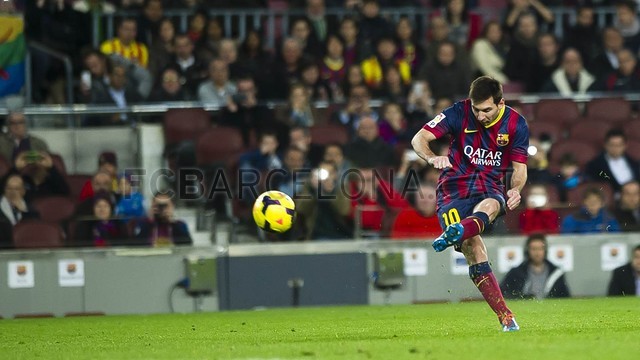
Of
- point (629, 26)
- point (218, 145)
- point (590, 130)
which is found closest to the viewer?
point (218, 145)

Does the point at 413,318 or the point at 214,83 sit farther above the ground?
the point at 214,83

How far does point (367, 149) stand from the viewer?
58.7 ft

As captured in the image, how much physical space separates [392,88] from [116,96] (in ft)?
12.6

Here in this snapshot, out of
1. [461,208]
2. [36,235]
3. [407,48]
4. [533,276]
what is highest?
[407,48]

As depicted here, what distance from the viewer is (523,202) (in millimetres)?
17062

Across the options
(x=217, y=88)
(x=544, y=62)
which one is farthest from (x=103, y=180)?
(x=544, y=62)

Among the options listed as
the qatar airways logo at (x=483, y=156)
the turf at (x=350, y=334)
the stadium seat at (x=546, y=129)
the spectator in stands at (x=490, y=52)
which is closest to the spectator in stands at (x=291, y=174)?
the turf at (x=350, y=334)

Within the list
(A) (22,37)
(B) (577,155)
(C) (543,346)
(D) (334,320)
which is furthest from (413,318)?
(A) (22,37)

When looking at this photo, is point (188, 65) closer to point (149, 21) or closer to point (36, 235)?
point (149, 21)

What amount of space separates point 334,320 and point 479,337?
3308mm

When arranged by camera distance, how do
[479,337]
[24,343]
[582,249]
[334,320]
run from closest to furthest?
[479,337]
[24,343]
[334,320]
[582,249]

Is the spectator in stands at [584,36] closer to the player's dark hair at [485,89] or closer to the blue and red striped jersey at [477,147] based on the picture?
the blue and red striped jersey at [477,147]

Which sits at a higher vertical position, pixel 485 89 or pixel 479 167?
pixel 485 89

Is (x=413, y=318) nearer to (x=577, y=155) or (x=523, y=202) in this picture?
(x=523, y=202)
